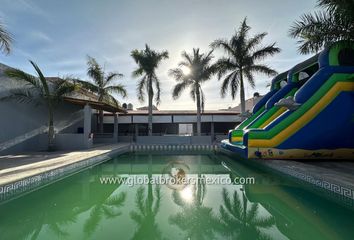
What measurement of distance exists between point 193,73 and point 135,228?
17915 millimetres

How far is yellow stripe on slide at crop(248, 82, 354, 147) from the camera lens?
9.59 meters

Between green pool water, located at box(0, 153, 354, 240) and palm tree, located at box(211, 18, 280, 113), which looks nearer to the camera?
green pool water, located at box(0, 153, 354, 240)

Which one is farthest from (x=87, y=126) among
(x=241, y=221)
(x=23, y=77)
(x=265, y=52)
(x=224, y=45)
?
(x=265, y=52)

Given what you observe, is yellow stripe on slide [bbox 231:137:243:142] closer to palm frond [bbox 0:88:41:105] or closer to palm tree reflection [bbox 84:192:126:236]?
palm tree reflection [bbox 84:192:126:236]

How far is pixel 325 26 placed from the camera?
27.2 feet

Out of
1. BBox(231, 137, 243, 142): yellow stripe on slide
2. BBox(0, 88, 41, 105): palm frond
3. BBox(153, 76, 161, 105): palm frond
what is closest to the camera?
BBox(0, 88, 41, 105): palm frond

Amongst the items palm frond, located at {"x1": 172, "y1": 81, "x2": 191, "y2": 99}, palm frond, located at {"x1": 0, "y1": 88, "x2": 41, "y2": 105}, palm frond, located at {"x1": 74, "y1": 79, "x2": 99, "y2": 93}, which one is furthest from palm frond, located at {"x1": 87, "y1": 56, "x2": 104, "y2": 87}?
palm frond, located at {"x1": 172, "y1": 81, "x2": 191, "y2": 99}

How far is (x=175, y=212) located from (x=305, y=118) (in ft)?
25.0

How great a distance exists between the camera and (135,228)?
174 inches

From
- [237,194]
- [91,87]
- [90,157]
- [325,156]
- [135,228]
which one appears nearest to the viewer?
[135,228]

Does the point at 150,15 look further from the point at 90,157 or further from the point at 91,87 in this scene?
the point at 91,87

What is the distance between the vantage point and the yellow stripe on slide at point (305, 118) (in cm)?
959

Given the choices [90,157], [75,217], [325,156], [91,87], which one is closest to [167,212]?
[75,217]

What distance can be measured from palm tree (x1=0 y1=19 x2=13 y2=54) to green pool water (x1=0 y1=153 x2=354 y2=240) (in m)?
5.67
